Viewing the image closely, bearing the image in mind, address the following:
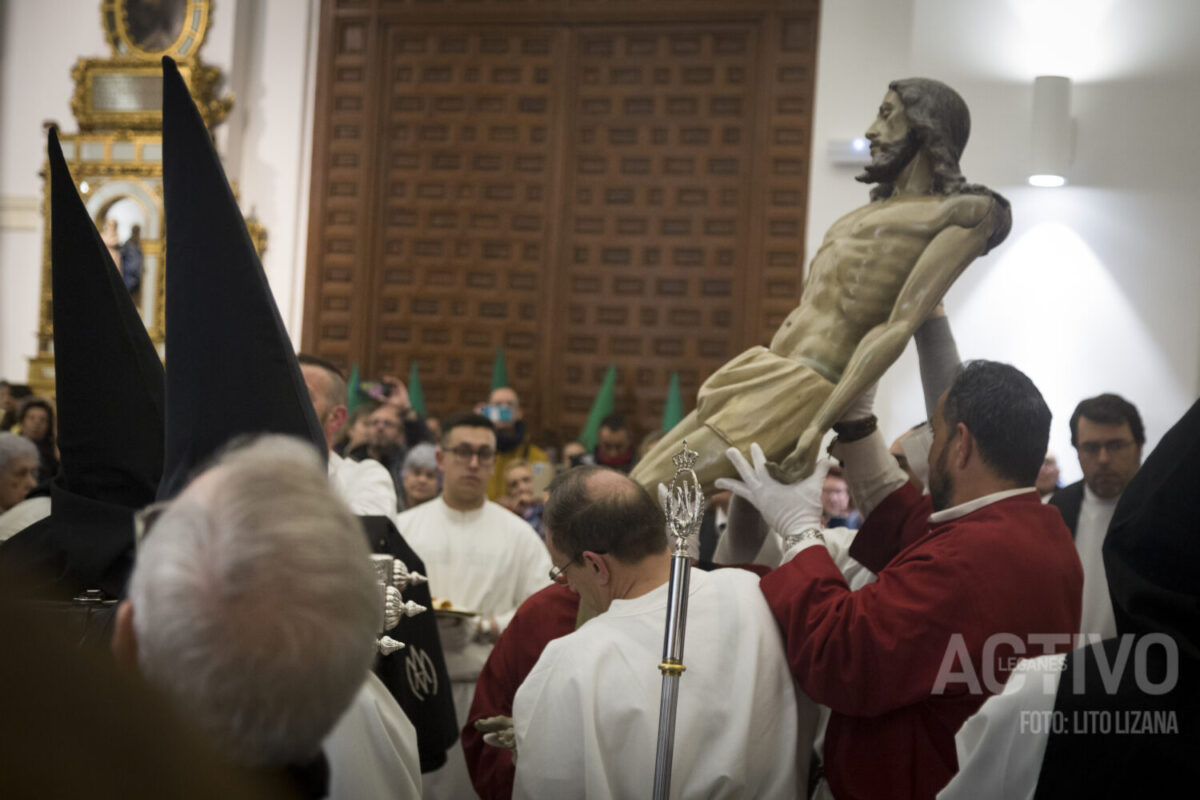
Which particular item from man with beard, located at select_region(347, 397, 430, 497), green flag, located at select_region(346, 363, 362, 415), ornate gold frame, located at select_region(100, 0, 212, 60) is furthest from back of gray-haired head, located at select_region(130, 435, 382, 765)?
ornate gold frame, located at select_region(100, 0, 212, 60)

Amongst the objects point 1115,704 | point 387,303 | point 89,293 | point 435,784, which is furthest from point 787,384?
point 387,303

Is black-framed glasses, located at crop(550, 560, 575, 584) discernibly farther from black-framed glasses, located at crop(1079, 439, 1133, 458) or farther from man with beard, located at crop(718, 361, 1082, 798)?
black-framed glasses, located at crop(1079, 439, 1133, 458)

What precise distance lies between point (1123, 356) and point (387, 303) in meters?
6.27

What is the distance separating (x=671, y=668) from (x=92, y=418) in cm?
119

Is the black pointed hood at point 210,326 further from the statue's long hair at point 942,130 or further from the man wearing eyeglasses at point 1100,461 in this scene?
the man wearing eyeglasses at point 1100,461

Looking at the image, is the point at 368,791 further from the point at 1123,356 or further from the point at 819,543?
the point at 1123,356

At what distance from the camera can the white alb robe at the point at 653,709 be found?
8.48 ft

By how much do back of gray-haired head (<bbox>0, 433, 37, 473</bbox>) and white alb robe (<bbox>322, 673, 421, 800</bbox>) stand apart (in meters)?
2.83

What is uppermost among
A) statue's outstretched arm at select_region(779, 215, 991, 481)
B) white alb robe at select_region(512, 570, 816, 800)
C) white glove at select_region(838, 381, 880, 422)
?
statue's outstretched arm at select_region(779, 215, 991, 481)

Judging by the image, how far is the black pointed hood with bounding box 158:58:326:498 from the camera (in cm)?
195

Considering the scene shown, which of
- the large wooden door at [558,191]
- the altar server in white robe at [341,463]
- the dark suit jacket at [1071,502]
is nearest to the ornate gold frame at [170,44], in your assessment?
the large wooden door at [558,191]

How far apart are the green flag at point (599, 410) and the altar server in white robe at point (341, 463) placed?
16.1 feet

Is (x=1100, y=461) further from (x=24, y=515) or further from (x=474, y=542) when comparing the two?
(x=24, y=515)

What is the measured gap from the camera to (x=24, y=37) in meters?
11.1
